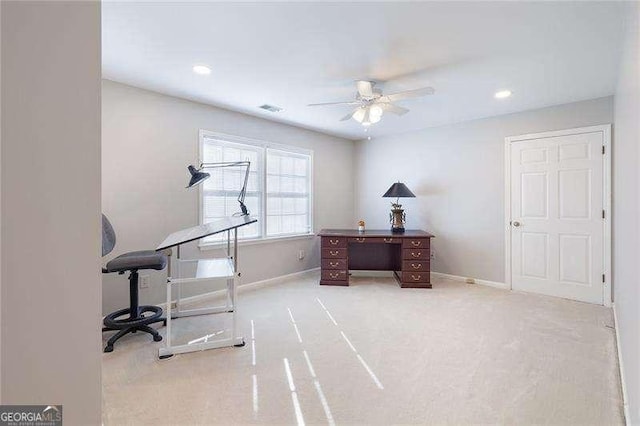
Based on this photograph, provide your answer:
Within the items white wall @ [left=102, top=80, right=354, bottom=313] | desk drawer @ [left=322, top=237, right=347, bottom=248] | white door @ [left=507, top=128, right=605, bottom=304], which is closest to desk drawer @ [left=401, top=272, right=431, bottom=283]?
desk drawer @ [left=322, top=237, right=347, bottom=248]

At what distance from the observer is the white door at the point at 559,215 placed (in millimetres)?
3529

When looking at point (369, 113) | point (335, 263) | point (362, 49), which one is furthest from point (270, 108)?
point (335, 263)

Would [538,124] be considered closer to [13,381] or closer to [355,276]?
[355,276]

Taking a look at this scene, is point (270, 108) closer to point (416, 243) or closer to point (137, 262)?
point (137, 262)

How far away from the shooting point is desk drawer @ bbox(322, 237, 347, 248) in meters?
4.41

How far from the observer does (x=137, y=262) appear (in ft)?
8.34

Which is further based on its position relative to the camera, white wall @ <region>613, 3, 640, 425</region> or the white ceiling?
the white ceiling

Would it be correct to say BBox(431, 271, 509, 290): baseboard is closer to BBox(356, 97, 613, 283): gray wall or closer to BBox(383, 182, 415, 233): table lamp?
BBox(356, 97, 613, 283): gray wall

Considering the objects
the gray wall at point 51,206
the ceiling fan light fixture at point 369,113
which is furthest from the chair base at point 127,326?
the ceiling fan light fixture at point 369,113

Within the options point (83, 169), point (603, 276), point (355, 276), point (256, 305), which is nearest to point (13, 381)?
point (83, 169)

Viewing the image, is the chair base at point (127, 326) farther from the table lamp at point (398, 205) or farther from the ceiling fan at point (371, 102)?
the table lamp at point (398, 205)

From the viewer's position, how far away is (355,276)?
16.1 feet

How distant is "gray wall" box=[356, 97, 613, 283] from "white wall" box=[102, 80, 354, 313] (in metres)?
2.38
